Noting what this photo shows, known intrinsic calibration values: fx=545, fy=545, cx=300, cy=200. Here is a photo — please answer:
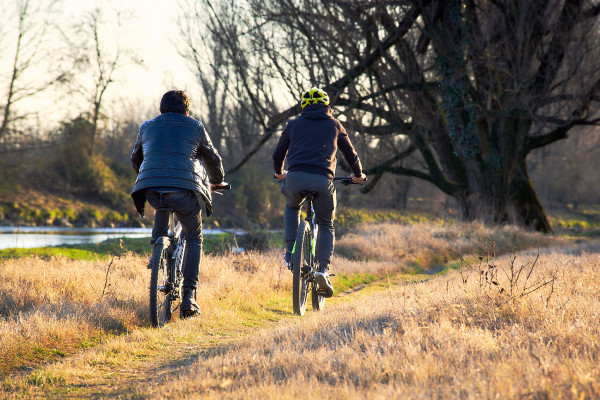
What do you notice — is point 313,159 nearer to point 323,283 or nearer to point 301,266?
point 301,266

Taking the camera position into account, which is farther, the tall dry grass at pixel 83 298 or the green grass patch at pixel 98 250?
the green grass patch at pixel 98 250

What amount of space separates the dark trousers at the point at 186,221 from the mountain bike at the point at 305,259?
105 cm

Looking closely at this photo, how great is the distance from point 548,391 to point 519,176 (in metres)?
18.5

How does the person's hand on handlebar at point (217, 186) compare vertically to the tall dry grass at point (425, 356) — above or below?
above

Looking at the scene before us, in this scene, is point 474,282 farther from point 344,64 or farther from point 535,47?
point 535,47

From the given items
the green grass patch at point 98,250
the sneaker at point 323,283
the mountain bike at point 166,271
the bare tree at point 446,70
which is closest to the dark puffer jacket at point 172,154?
the mountain bike at point 166,271

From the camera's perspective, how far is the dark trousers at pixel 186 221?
5.24 metres

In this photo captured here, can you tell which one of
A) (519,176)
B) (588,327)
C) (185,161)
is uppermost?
(519,176)

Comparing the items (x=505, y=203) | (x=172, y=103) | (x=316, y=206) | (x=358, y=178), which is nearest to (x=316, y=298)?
(x=316, y=206)

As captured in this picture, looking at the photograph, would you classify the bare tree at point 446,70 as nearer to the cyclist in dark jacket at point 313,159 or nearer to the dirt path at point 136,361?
the cyclist in dark jacket at point 313,159

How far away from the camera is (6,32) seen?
951 inches

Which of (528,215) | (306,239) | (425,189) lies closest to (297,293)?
(306,239)

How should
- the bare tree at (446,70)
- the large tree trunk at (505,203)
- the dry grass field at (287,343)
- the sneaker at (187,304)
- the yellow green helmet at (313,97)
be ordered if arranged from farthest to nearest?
1. the large tree trunk at (505,203)
2. the bare tree at (446,70)
3. the yellow green helmet at (313,97)
4. the sneaker at (187,304)
5. the dry grass field at (287,343)

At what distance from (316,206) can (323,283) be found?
876mm
